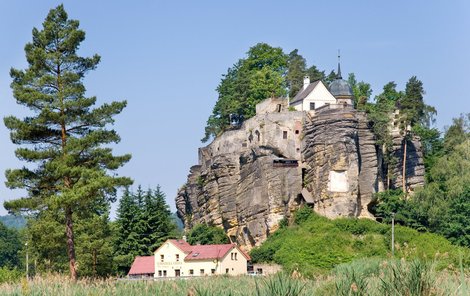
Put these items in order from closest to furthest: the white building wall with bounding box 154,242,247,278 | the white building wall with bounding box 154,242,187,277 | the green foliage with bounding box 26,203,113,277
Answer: the green foliage with bounding box 26,203,113,277 → the white building wall with bounding box 154,242,247,278 → the white building wall with bounding box 154,242,187,277

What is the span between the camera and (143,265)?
64.5 meters

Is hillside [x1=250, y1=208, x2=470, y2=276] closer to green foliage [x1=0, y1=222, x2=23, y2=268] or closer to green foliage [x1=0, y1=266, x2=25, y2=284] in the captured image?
green foliage [x1=0, y1=266, x2=25, y2=284]

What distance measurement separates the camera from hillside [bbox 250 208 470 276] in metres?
54.5

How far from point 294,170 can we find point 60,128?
31.4 m

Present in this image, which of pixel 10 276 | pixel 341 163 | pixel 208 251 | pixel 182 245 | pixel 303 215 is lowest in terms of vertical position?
pixel 10 276

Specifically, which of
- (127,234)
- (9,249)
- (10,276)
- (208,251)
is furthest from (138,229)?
(9,249)

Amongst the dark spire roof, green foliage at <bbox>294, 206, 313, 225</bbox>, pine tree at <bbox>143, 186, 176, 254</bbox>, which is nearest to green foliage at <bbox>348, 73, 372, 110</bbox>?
the dark spire roof

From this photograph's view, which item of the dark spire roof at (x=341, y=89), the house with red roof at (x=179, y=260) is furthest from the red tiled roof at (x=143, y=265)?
the dark spire roof at (x=341, y=89)

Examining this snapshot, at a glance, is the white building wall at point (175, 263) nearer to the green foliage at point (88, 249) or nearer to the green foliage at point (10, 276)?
the green foliage at point (88, 249)

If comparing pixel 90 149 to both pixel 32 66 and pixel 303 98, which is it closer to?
pixel 32 66

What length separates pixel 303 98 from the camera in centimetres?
6662

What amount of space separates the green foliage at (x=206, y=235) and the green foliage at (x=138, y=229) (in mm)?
2064

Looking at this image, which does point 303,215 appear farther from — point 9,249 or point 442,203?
point 9,249

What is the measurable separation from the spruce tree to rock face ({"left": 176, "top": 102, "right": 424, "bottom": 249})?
29287 mm
